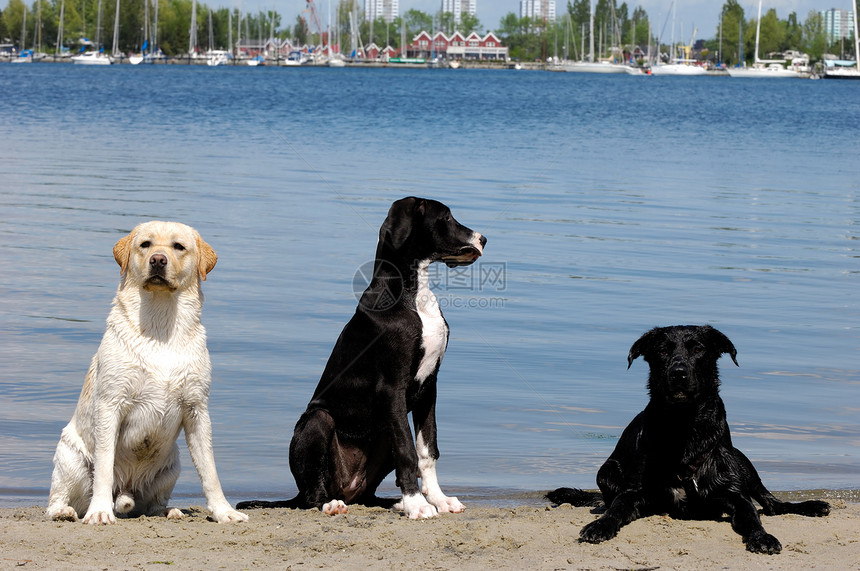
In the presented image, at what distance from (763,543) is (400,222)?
277 cm

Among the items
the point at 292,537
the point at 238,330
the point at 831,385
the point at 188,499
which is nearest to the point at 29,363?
the point at 238,330

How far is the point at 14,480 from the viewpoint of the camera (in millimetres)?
6805

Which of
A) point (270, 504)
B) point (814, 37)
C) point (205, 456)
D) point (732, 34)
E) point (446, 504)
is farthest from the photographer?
point (814, 37)

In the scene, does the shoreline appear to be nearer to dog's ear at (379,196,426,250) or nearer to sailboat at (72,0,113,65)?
dog's ear at (379,196,426,250)

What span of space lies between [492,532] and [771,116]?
178ft

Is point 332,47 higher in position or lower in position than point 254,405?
higher

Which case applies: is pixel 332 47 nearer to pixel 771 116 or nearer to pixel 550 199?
pixel 771 116

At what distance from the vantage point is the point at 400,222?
6328 millimetres

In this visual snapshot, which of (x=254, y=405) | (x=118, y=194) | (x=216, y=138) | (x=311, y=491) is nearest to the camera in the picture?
(x=311, y=491)

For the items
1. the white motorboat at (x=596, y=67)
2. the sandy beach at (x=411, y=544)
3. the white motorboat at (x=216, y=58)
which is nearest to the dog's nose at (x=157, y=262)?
the sandy beach at (x=411, y=544)

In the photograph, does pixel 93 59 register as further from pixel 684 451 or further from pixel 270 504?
pixel 684 451

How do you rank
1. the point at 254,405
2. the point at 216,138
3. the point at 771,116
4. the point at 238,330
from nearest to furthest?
the point at 254,405
the point at 238,330
the point at 216,138
the point at 771,116

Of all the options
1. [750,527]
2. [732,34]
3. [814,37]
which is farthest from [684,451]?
[814,37]

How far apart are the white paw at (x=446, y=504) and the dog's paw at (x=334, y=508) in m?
0.53
